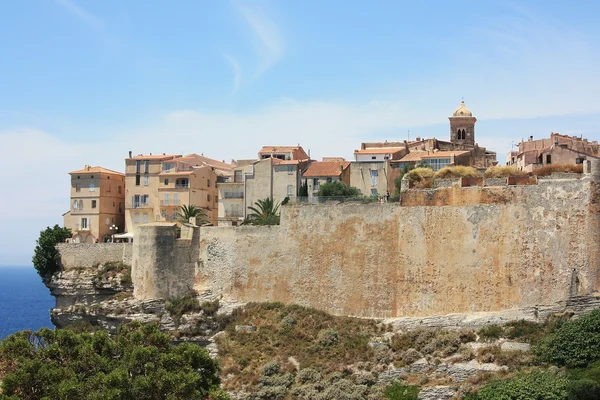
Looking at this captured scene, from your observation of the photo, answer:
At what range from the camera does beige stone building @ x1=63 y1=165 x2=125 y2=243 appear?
203 ft

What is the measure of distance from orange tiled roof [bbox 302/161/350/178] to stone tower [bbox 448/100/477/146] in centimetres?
837

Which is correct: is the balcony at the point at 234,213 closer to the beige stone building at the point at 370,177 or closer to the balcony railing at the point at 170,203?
the balcony railing at the point at 170,203

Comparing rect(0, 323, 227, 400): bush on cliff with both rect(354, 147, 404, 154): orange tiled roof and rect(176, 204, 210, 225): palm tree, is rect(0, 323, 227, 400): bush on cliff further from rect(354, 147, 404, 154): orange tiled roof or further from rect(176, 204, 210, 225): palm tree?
rect(354, 147, 404, 154): orange tiled roof

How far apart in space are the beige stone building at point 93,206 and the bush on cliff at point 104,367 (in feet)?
92.8

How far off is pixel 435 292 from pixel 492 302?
2.92m

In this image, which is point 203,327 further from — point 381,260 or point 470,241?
point 470,241

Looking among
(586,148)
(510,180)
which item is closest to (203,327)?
(510,180)

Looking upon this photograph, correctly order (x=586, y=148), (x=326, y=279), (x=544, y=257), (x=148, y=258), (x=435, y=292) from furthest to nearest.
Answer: (x=586, y=148)
(x=148, y=258)
(x=326, y=279)
(x=435, y=292)
(x=544, y=257)

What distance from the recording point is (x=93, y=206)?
2454 inches

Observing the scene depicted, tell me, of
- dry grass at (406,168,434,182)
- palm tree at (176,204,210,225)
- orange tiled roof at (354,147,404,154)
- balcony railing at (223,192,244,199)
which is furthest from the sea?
dry grass at (406,168,434,182)

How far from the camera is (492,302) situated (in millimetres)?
39562

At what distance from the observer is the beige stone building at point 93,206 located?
203 ft

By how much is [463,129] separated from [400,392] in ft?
103

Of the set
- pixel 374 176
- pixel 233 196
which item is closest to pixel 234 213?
pixel 233 196
